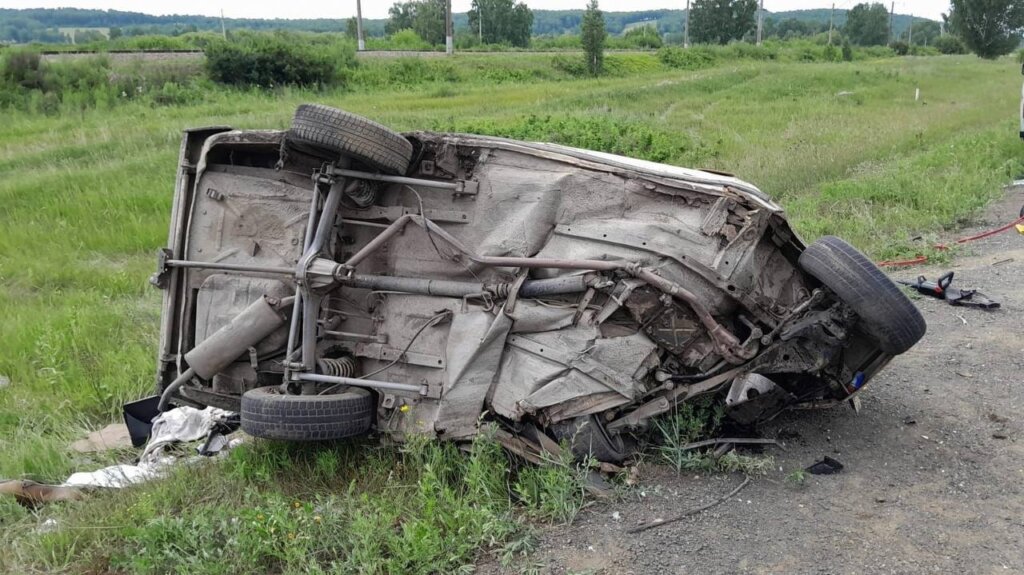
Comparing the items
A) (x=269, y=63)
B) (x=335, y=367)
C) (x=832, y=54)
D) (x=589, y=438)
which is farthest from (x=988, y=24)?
(x=335, y=367)

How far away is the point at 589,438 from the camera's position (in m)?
4.09

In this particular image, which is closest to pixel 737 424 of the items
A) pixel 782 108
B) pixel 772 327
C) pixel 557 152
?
pixel 772 327

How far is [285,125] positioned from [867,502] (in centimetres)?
1382

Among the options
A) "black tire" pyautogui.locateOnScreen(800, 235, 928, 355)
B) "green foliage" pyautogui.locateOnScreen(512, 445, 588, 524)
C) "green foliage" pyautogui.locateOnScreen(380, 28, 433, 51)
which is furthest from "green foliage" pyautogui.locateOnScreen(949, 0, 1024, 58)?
"green foliage" pyautogui.locateOnScreen(512, 445, 588, 524)

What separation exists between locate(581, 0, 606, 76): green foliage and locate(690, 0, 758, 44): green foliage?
2910cm

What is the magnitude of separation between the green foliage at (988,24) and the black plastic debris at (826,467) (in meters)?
43.3

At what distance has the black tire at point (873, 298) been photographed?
4.00 metres

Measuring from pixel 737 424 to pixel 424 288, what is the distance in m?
1.91

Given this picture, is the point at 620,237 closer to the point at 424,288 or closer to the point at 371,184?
the point at 424,288

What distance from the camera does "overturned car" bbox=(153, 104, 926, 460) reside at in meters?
4.10

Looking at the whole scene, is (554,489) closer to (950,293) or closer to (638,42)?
(950,293)

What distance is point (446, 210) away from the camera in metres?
4.57

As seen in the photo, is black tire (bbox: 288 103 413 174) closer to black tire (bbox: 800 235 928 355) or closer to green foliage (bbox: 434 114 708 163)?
black tire (bbox: 800 235 928 355)

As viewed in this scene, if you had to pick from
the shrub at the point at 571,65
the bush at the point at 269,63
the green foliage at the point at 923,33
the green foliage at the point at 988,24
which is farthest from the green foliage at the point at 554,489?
the green foliage at the point at 923,33
